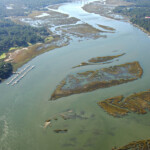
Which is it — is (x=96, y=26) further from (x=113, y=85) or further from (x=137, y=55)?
(x=113, y=85)

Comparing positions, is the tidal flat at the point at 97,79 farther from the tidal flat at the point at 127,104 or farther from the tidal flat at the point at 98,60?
the tidal flat at the point at 127,104

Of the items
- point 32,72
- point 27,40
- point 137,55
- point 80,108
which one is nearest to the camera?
point 80,108

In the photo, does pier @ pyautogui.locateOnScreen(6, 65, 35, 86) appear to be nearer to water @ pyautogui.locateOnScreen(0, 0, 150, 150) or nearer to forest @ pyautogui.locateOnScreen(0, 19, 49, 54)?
water @ pyautogui.locateOnScreen(0, 0, 150, 150)

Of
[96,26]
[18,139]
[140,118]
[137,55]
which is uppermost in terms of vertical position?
[96,26]

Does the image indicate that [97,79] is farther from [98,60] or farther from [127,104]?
[98,60]

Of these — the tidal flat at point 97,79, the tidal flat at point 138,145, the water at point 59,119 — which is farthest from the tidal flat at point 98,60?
the tidal flat at point 138,145

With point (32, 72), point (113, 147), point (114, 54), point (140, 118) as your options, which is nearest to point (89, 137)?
point (113, 147)
